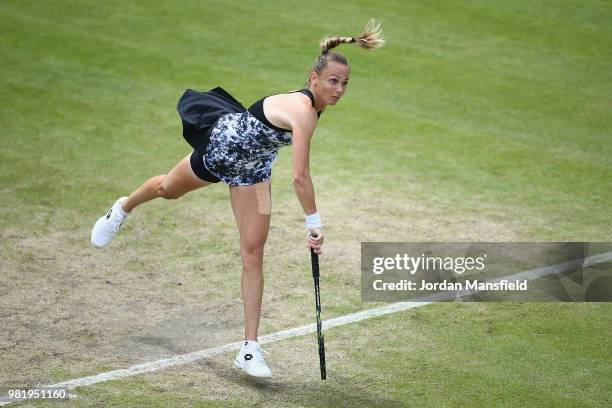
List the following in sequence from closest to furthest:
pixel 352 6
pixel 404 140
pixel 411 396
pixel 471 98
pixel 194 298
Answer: pixel 411 396 → pixel 194 298 → pixel 404 140 → pixel 471 98 → pixel 352 6

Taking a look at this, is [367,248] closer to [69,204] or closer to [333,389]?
[333,389]

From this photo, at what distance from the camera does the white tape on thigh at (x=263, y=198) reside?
6.88 metres

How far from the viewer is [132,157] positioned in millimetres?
11422

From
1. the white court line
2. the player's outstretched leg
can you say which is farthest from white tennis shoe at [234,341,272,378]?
the player's outstretched leg

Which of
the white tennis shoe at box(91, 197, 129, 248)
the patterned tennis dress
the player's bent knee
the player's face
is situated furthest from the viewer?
the white tennis shoe at box(91, 197, 129, 248)

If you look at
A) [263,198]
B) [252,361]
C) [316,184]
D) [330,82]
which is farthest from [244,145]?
[316,184]

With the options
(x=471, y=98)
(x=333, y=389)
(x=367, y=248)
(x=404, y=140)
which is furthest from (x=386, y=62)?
(x=333, y=389)

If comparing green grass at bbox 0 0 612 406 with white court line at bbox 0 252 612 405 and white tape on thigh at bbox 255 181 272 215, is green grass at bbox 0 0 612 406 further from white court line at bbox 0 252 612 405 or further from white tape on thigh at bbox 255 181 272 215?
white tape on thigh at bbox 255 181 272 215

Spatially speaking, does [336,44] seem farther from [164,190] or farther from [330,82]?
[164,190]

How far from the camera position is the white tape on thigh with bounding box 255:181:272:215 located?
688cm

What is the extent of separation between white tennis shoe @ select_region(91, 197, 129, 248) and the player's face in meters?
2.54

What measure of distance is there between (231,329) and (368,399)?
1626 millimetres

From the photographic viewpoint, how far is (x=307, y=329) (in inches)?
293

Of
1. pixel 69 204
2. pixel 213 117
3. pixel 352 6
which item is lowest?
pixel 69 204
